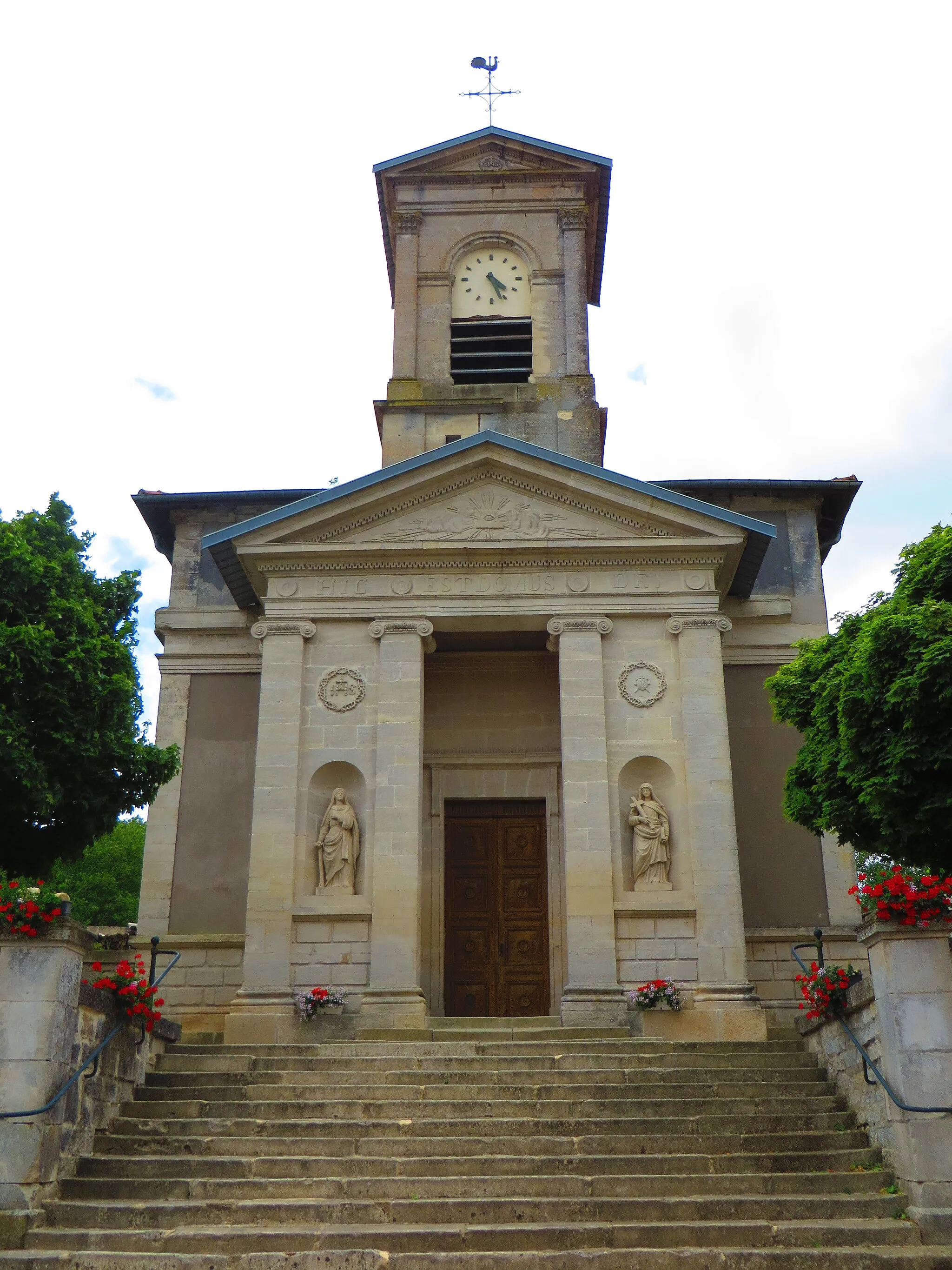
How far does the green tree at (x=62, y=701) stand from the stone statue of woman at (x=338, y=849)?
2374 millimetres

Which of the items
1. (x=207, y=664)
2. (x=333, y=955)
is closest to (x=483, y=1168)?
(x=333, y=955)

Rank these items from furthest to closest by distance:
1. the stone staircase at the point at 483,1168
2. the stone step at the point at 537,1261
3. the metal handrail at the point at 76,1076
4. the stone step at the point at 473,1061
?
the stone step at the point at 473,1061 → the metal handrail at the point at 76,1076 → the stone staircase at the point at 483,1168 → the stone step at the point at 537,1261

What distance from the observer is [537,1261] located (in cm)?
882

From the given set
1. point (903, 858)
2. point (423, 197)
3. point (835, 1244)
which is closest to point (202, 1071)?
point (835, 1244)

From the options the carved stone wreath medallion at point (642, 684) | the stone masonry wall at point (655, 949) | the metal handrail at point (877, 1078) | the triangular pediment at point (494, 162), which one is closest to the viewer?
the metal handrail at point (877, 1078)

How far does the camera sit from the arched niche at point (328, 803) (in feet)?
52.1

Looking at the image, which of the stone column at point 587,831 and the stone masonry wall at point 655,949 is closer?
the stone column at point 587,831

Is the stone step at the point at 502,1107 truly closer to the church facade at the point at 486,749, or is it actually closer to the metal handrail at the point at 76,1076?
the metal handrail at the point at 76,1076

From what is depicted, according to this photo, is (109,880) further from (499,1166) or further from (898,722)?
(898,722)

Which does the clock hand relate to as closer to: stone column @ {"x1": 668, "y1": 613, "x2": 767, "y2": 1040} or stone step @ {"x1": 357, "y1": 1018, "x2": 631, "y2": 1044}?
stone column @ {"x1": 668, "y1": 613, "x2": 767, "y2": 1040}

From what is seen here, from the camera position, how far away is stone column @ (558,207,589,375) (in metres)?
22.5

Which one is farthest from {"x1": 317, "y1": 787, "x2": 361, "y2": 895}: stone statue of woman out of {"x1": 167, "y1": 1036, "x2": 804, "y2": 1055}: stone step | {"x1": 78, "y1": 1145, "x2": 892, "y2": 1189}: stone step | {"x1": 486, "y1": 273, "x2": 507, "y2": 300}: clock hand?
{"x1": 486, "y1": 273, "x2": 507, "y2": 300}: clock hand

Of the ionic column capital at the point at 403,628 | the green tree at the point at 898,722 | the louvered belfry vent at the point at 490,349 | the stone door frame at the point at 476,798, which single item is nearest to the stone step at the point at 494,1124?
the green tree at the point at 898,722

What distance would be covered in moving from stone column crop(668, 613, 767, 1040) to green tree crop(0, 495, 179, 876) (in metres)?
6.72
